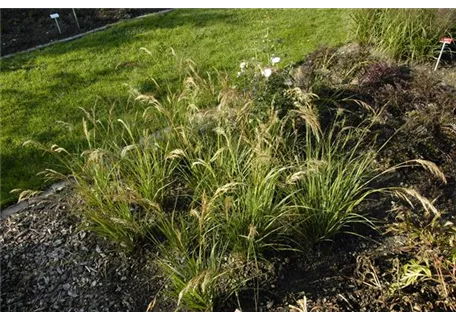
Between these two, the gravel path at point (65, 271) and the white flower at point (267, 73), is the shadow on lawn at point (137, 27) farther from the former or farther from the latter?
the gravel path at point (65, 271)

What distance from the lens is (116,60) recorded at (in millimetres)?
5207

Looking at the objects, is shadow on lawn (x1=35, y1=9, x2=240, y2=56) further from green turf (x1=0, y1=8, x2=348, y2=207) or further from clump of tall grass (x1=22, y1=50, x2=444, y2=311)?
clump of tall grass (x1=22, y1=50, x2=444, y2=311)

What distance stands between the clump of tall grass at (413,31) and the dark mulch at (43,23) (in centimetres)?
404

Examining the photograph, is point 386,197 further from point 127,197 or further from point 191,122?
point 127,197

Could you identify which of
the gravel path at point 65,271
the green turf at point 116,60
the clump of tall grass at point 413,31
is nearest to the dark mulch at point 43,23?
the green turf at point 116,60

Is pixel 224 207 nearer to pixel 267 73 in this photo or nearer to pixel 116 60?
pixel 267 73

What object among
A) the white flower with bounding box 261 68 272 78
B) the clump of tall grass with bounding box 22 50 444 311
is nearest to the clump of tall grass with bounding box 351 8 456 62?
the white flower with bounding box 261 68 272 78

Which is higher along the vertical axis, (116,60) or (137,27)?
(137,27)

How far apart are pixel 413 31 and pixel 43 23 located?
5.69 meters

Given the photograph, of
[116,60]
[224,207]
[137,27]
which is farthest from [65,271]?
[137,27]

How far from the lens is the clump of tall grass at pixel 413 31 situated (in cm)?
460

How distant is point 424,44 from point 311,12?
250 centimetres
